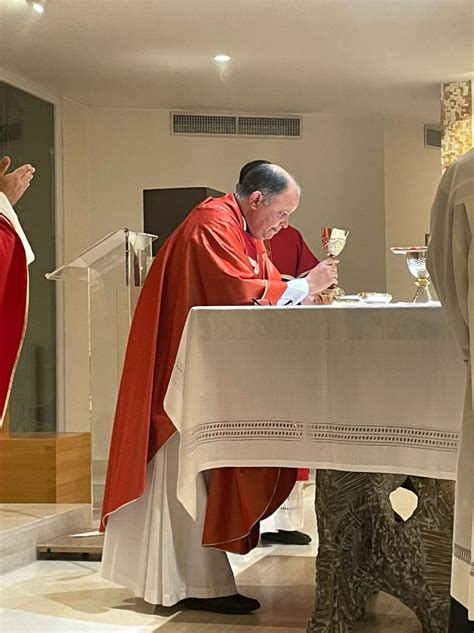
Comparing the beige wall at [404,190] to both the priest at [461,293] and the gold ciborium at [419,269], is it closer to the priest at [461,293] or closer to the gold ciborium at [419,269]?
the gold ciborium at [419,269]

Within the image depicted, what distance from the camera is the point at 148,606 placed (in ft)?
12.3

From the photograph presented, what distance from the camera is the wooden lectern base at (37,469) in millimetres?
5414

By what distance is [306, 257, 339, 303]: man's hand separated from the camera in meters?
3.74

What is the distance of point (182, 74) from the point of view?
26.5 feet

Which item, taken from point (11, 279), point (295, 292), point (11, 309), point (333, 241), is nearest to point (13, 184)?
point (11, 279)

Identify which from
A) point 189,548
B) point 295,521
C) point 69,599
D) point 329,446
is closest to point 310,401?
point 329,446

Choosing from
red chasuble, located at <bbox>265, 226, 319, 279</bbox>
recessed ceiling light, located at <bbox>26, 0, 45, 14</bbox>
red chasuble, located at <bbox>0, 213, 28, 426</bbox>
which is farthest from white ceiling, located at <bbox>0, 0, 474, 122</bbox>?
red chasuble, located at <bbox>0, 213, 28, 426</bbox>

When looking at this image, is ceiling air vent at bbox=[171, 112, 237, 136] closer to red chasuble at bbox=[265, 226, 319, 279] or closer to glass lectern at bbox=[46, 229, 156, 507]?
red chasuble at bbox=[265, 226, 319, 279]

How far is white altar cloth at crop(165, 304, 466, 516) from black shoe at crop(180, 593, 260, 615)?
0.59 m

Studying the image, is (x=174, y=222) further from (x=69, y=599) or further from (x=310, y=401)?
(x=310, y=401)

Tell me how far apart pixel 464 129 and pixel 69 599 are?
569 cm

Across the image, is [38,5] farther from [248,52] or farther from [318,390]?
→ [318,390]

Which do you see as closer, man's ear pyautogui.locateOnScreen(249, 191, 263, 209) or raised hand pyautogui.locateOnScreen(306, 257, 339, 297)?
raised hand pyautogui.locateOnScreen(306, 257, 339, 297)

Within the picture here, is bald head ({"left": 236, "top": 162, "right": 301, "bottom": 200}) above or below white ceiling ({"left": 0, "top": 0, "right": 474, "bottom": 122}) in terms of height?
below
